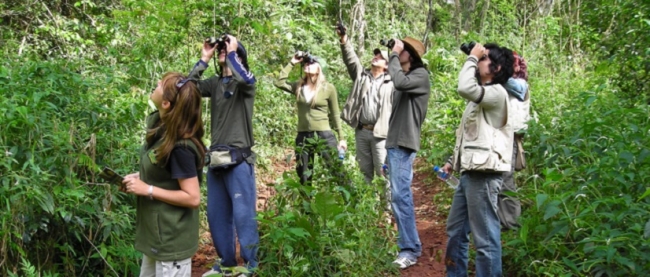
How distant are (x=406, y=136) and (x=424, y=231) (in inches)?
69.1

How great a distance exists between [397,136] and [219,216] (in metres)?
1.65

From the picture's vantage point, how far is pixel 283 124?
30.9 feet

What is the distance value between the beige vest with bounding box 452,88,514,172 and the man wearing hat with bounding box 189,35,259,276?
164cm

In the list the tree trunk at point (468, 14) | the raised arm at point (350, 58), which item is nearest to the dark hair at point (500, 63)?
the raised arm at point (350, 58)

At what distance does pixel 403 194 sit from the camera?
16.8ft

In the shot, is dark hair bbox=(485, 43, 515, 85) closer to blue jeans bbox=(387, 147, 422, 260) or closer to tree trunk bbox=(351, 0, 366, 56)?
blue jeans bbox=(387, 147, 422, 260)

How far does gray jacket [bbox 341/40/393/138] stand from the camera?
19.2ft

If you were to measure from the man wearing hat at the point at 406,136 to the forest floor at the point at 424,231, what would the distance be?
184mm

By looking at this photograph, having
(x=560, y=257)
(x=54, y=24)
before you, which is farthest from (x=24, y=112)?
(x=54, y=24)

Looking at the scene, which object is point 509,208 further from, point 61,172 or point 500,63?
point 61,172

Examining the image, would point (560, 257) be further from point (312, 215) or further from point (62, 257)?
point (62, 257)

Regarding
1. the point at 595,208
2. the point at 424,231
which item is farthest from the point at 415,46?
the point at 424,231

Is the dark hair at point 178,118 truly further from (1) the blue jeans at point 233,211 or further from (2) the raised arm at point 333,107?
(2) the raised arm at point 333,107

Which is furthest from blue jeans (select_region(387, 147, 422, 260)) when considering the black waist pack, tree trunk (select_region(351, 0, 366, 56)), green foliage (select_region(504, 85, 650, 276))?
tree trunk (select_region(351, 0, 366, 56))
